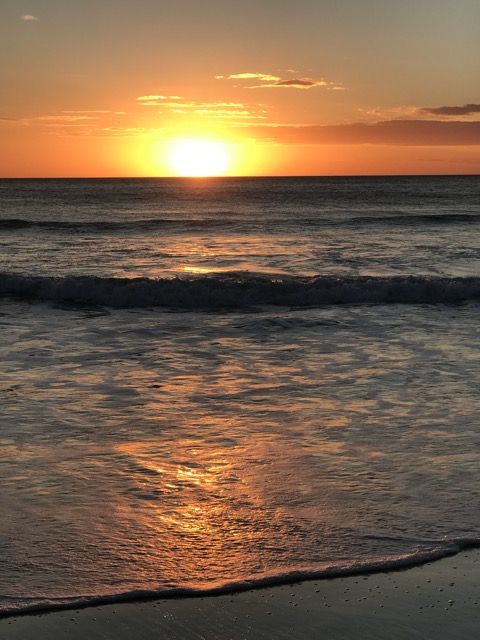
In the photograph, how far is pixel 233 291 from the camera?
17094 mm

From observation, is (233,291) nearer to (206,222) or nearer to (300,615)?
(300,615)

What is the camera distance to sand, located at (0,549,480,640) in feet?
12.9

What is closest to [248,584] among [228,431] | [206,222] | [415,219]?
[228,431]

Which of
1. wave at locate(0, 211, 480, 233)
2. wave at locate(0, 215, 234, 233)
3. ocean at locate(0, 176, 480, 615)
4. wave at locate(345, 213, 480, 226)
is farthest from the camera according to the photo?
wave at locate(345, 213, 480, 226)

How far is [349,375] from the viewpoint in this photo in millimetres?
9391

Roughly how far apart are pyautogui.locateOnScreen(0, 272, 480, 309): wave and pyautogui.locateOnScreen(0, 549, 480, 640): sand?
39.1 ft

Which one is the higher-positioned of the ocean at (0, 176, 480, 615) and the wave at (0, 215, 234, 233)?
the wave at (0, 215, 234, 233)

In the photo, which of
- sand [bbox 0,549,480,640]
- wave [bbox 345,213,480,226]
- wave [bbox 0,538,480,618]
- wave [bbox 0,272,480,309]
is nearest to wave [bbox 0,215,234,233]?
wave [bbox 345,213,480,226]

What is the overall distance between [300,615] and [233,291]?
43.2ft

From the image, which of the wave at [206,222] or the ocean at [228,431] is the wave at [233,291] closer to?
the ocean at [228,431]

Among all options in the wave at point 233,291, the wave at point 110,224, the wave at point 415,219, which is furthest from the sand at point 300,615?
the wave at point 415,219

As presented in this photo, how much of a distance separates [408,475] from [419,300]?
11.2 meters

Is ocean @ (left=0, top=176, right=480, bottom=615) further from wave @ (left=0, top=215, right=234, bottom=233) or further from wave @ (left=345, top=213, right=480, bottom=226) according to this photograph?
wave @ (left=345, top=213, right=480, bottom=226)

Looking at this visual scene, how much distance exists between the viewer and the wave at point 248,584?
418 cm
